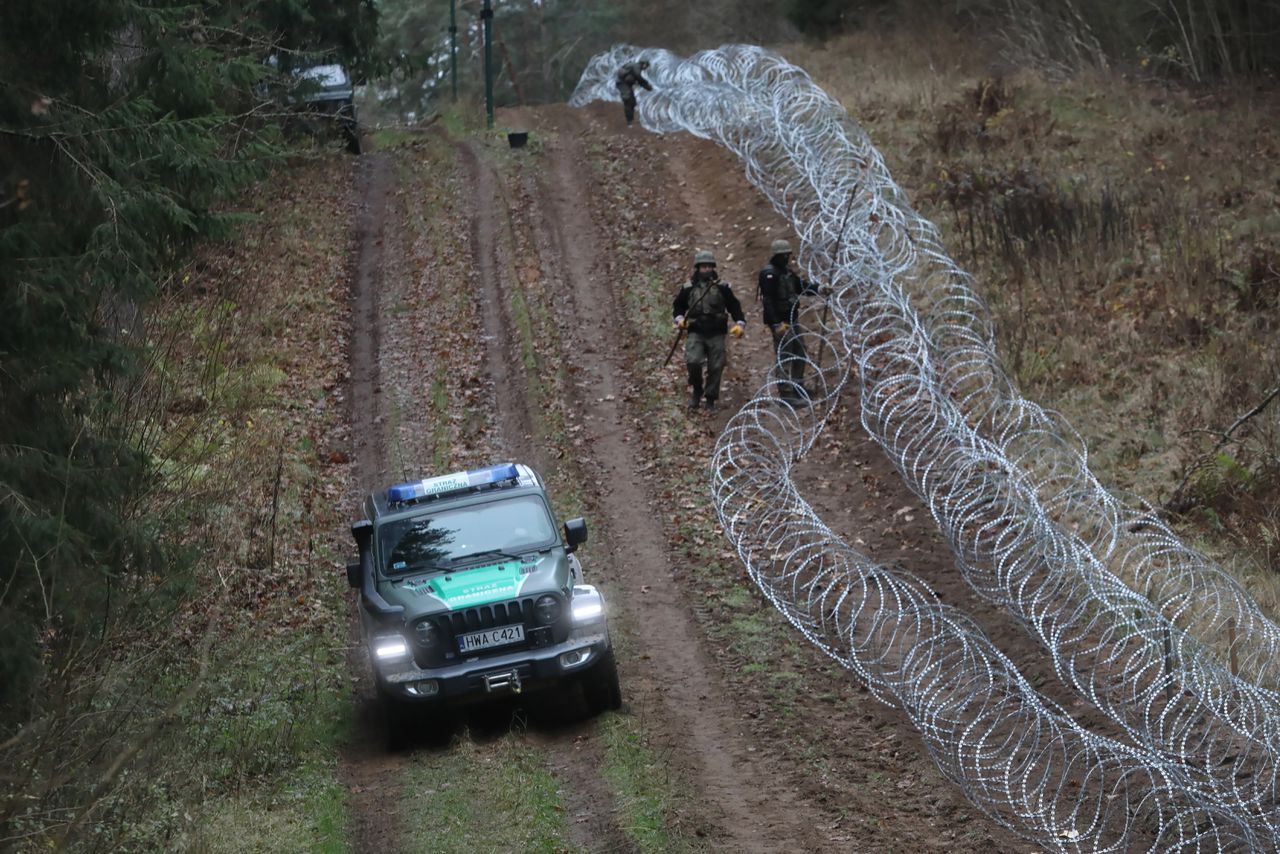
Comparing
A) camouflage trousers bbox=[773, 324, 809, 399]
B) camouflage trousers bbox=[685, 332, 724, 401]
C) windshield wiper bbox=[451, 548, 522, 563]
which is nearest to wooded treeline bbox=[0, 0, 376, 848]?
windshield wiper bbox=[451, 548, 522, 563]

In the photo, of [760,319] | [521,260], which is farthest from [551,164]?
[760,319]

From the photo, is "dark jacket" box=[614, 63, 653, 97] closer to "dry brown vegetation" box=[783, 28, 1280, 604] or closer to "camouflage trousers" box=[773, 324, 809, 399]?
"dry brown vegetation" box=[783, 28, 1280, 604]

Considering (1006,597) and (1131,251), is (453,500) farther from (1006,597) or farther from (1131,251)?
(1131,251)

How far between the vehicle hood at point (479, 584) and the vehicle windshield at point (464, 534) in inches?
6.6

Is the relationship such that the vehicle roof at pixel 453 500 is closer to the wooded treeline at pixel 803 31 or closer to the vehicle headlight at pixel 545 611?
the vehicle headlight at pixel 545 611

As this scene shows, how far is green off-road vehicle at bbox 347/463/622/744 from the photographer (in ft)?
34.1

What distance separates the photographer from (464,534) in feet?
37.7

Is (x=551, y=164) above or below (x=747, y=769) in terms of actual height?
below

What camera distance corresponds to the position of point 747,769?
401 inches

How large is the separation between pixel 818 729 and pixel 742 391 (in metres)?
8.69

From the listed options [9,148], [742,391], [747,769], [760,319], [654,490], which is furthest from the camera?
[760,319]

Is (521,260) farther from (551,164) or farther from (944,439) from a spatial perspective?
(944,439)

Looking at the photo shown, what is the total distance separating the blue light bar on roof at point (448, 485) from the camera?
38.8 ft

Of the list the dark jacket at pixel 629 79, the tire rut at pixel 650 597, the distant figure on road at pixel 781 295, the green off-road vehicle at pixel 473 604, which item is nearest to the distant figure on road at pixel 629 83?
the dark jacket at pixel 629 79
